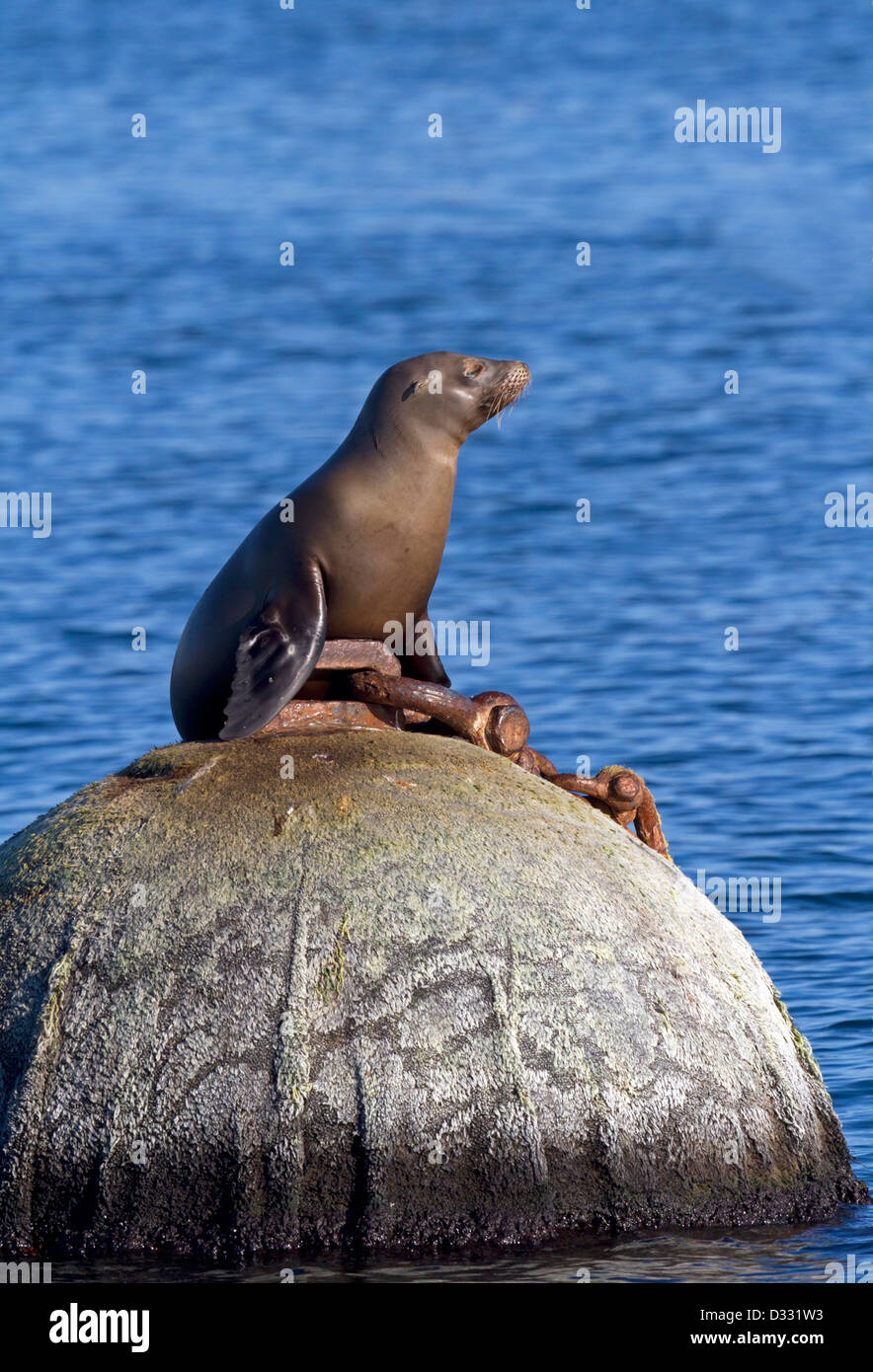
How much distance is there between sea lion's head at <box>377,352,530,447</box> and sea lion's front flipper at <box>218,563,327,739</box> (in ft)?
2.89

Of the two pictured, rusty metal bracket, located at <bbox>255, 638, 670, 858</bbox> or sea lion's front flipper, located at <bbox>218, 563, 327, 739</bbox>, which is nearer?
sea lion's front flipper, located at <bbox>218, 563, 327, 739</bbox>

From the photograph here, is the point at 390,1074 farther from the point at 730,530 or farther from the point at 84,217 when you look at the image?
the point at 84,217

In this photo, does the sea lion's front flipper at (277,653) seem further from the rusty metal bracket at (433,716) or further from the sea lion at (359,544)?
the rusty metal bracket at (433,716)

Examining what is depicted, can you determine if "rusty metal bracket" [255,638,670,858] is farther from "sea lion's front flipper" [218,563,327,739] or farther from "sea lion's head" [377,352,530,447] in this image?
"sea lion's head" [377,352,530,447]

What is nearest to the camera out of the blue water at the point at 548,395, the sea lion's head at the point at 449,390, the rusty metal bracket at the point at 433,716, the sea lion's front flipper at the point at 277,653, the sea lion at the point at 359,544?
the sea lion's front flipper at the point at 277,653

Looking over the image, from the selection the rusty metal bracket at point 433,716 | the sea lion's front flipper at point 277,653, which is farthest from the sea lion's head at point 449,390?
the rusty metal bracket at point 433,716

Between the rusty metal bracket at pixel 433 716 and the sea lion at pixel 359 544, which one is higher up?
the sea lion at pixel 359 544

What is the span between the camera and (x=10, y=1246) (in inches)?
279

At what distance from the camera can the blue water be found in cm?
1705

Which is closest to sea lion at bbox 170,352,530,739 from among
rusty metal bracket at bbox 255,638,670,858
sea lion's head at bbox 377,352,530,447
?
sea lion's head at bbox 377,352,530,447

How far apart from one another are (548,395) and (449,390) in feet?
87.5

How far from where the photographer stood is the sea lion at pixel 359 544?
870cm
